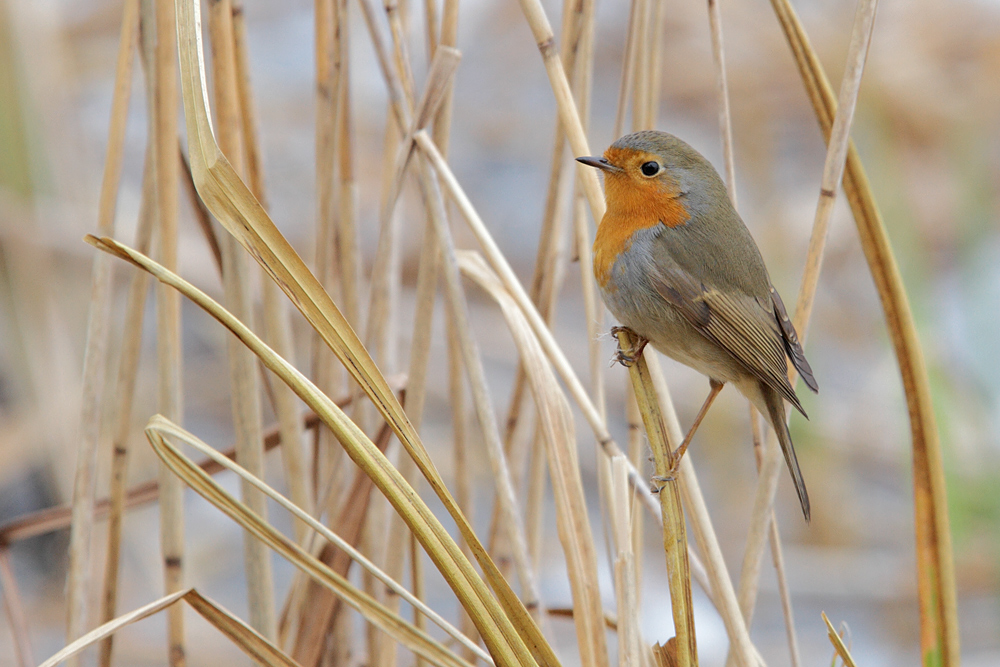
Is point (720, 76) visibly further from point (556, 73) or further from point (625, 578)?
point (625, 578)

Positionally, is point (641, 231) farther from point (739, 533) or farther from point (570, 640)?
point (739, 533)

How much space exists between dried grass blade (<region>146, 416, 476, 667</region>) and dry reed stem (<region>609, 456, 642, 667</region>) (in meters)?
0.21

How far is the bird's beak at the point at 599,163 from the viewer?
1.49 meters

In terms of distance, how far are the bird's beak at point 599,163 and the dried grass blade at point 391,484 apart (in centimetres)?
71

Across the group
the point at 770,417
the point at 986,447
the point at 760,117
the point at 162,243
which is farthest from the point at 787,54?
the point at 162,243

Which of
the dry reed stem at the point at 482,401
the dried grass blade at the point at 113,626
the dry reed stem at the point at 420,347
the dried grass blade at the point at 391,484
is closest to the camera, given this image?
the dried grass blade at the point at 391,484

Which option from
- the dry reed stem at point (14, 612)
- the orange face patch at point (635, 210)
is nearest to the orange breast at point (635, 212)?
the orange face patch at point (635, 210)

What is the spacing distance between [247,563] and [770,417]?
3.22 ft

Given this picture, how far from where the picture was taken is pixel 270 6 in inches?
186

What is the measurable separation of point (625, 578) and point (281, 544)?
42 cm

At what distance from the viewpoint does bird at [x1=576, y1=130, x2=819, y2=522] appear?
1688 mm

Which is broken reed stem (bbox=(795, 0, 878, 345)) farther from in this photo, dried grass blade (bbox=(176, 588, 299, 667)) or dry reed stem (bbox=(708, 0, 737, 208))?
dried grass blade (bbox=(176, 588, 299, 667))

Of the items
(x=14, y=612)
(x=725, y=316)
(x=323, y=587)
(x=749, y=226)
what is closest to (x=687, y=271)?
(x=725, y=316)

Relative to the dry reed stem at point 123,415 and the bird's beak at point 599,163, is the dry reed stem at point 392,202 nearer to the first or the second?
the bird's beak at point 599,163
